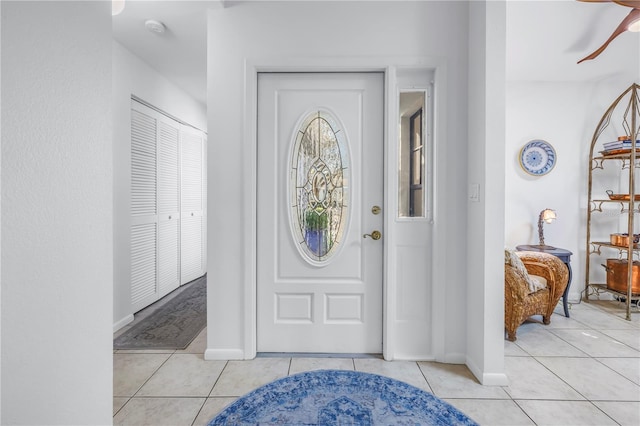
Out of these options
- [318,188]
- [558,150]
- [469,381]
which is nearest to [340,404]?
[469,381]

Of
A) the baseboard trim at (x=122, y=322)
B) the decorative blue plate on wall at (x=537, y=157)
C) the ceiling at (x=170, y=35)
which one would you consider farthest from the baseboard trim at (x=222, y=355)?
the decorative blue plate on wall at (x=537, y=157)

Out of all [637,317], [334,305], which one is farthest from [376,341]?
[637,317]

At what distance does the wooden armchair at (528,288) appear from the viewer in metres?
2.64

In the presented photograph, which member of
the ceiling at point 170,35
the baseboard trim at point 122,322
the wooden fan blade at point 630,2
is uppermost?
the ceiling at point 170,35

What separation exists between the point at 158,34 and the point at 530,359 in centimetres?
402

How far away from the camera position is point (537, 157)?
3836 mm

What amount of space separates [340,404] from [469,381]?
3.22 ft

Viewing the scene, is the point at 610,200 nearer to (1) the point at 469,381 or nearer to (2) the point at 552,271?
(2) the point at 552,271

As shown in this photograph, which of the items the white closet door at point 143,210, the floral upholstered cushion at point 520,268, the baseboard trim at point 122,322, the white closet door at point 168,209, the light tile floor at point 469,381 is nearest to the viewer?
the light tile floor at point 469,381

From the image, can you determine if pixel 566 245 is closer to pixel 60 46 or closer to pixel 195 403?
pixel 195 403

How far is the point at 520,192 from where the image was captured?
387 cm

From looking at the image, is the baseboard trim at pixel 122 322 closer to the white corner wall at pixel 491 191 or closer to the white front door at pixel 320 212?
the white front door at pixel 320 212

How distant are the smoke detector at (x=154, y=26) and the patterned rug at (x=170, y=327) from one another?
8.59ft

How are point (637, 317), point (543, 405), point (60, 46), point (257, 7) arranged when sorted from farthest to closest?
point (637, 317) < point (257, 7) < point (543, 405) < point (60, 46)
